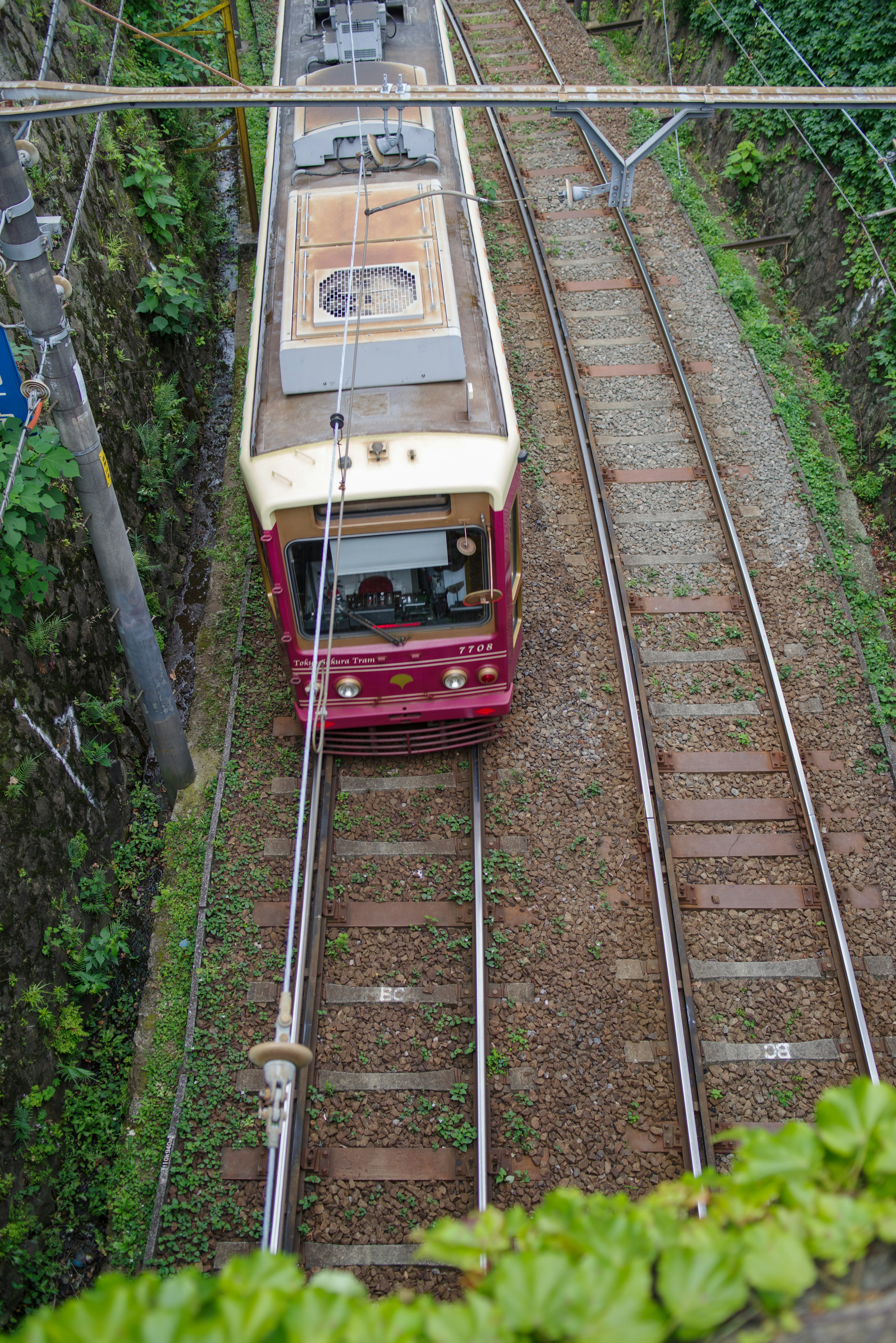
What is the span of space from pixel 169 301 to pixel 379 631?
21.3ft

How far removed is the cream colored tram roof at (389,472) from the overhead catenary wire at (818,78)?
611 centimetres

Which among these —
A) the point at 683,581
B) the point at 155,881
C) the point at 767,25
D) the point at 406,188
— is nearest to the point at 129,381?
the point at 406,188

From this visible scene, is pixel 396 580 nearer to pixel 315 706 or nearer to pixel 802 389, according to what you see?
pixel 315 706

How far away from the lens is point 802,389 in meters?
11.2

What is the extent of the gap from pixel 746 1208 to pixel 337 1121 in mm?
4210

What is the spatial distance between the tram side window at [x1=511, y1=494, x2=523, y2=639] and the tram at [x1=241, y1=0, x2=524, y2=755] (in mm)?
33

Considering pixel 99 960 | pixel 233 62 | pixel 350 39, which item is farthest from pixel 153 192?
pixel 99 960

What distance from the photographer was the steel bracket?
5.16 meters

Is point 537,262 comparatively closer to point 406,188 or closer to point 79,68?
point 406,188

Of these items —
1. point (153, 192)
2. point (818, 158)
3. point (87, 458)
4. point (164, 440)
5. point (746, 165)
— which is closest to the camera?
point (87, 458)

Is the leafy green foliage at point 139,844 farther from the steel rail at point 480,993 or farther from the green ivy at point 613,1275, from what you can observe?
the green ivy at point 613,1275

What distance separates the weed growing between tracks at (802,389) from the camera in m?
Answer: 8.75

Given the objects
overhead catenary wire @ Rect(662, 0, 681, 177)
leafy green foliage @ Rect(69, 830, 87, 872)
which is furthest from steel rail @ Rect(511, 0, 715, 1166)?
overhead catenary wire @ Rect(662, 0, 681, 177)

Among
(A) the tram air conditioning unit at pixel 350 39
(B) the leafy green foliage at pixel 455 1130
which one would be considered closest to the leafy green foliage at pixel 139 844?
(B) the leafy green foliage at pixel 455 1130
